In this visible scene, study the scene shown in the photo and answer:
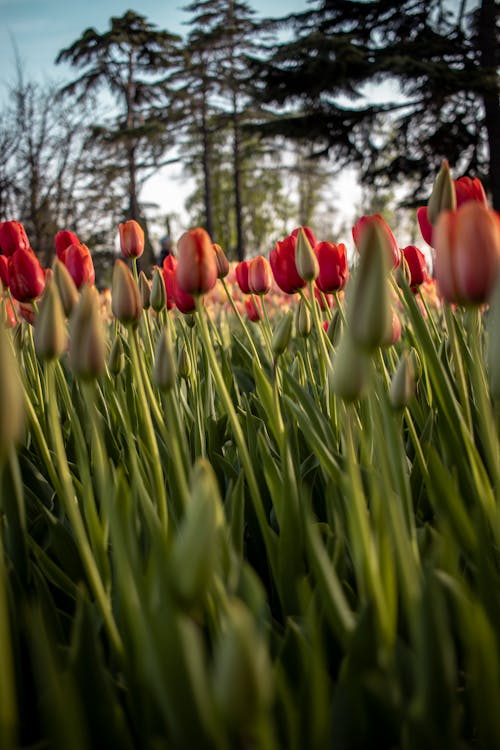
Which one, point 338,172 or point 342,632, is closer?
point 342,632

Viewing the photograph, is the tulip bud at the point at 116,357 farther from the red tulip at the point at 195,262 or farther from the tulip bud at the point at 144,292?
the red tulip at the point at 195,262

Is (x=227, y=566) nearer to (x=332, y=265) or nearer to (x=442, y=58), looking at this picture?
(x=332, y=265)

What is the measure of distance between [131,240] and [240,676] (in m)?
1.08

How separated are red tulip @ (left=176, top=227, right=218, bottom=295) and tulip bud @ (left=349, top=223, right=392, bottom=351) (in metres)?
0.28

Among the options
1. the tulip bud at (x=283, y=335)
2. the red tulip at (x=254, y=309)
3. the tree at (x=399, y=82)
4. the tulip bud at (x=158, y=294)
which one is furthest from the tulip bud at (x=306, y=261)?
the tree at (x=399, y=82)

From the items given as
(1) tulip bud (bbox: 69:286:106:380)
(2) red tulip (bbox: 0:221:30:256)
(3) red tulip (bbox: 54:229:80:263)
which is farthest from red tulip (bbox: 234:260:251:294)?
(1) tulip bud (bbox: 69:286:106:380)

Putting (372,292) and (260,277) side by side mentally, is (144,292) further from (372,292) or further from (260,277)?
(372,292)

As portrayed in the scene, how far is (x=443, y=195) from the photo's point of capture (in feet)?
2.58

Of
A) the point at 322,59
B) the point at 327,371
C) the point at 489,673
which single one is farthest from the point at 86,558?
the point at 322,59

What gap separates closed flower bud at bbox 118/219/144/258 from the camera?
1.28 m

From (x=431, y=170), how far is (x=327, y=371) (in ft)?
55.8

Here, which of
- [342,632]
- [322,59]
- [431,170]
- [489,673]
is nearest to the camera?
[489,673]

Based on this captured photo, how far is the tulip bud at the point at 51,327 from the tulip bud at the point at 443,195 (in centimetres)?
49

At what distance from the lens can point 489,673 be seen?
1.32 feet
